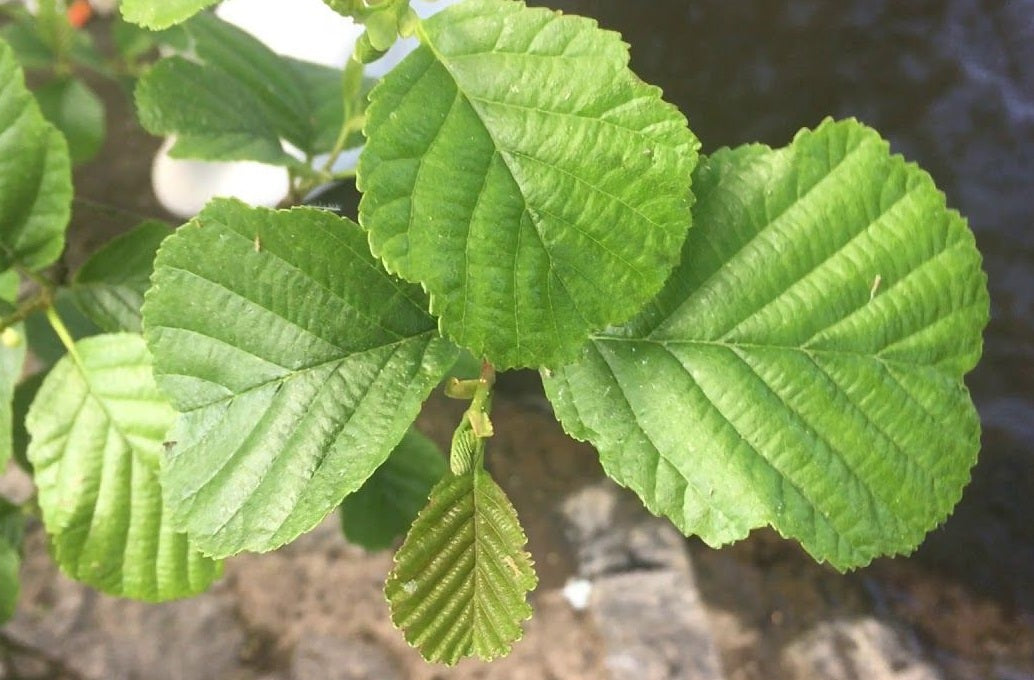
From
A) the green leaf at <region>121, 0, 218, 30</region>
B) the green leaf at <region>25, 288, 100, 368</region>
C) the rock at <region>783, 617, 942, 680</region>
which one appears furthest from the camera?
the rock at <region>783, 617, 942, 680</region>

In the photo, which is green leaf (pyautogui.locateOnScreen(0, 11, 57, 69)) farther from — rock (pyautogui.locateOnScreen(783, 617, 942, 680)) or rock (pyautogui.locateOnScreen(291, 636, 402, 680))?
rock (pyautogui.locateOnScreen(783, 617, 942, 680))

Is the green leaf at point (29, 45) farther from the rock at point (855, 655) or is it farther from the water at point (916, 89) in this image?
the rock at point (855, 655)

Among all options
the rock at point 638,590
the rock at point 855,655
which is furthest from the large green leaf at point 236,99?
the rock at point 855,655

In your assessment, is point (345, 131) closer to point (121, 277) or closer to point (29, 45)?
point (121, 277)

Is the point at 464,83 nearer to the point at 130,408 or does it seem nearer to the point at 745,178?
the point at 745,178

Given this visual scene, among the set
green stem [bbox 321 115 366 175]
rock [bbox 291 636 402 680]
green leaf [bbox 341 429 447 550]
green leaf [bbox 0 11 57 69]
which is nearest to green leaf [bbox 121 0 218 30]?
green stem [bbox 321 115 366 175]

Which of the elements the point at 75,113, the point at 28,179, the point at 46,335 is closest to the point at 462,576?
the point at 28,179
